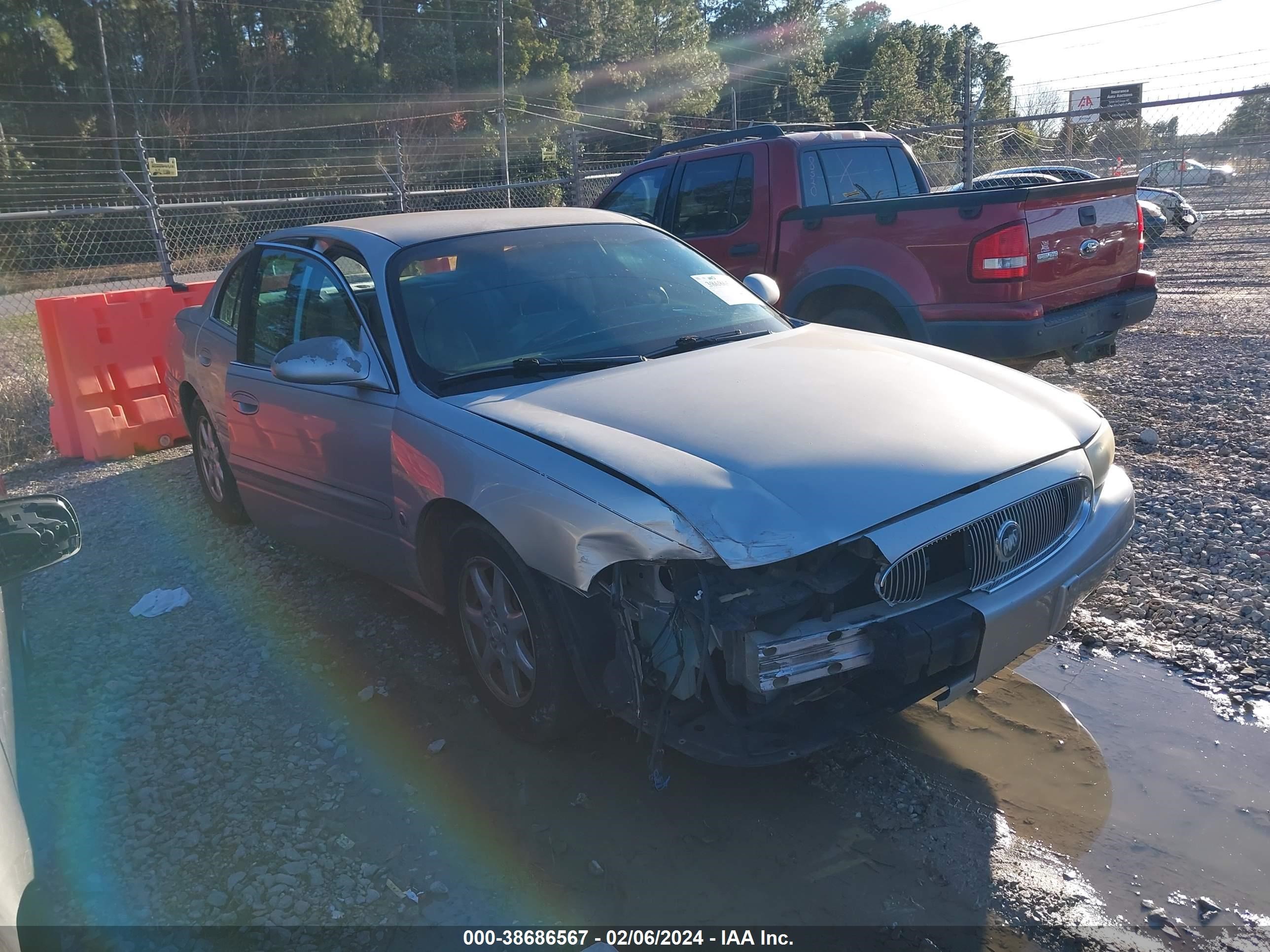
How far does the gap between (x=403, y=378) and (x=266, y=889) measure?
1.77 m

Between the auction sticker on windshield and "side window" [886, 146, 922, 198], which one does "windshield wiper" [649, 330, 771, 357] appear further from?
"side window" [886, 146, 922, 198]

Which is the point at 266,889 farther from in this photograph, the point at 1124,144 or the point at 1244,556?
the point at 1124,144

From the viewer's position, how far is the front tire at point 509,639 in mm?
3127

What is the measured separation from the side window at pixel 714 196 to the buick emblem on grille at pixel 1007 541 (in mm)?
4735

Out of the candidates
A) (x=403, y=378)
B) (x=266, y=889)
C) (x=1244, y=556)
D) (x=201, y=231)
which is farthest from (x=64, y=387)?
(x=201, y=231)

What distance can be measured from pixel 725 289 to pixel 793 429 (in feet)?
5.45

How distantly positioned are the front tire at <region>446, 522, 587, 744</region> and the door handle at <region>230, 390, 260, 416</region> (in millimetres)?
1679

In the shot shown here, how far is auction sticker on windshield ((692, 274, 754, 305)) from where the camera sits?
4484 mm

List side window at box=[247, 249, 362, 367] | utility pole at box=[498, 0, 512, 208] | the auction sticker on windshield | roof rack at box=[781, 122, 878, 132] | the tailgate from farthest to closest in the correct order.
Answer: utility pole at box=[498, 0, 512, 208]
roof rack at box=[781, 122, 878, 132]
the tailgate
the auction sticker on windshield
side window at box=[247, 249, 362, 367]

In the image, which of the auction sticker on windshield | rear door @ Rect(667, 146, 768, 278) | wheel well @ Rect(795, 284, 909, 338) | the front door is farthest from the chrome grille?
rear door @ Rect(667, 146, 768, 278)

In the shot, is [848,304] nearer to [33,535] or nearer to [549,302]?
[549,302]

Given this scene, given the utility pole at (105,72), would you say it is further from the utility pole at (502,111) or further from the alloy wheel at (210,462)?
the alloy wheel at (210,462)

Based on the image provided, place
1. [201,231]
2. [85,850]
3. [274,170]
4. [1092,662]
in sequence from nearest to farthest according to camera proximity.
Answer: [85,850] → [1092,662] → [201,231] → [274,170]

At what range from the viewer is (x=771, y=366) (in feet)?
12.1
